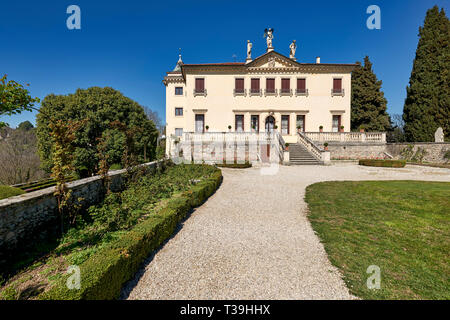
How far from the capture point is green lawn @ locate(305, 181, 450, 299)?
309 cm

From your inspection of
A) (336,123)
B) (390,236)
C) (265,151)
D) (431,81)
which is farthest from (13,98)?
(431,81)

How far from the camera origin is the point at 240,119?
23.5 m

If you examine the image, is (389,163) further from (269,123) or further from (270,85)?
(270,85)

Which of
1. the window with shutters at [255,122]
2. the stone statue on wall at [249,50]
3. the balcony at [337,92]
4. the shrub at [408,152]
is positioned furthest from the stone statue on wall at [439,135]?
the stone statue on wall at [249,50]

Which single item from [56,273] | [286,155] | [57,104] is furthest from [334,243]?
[57,104]

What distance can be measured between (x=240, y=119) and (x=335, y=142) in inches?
415

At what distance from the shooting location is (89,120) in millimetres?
17172

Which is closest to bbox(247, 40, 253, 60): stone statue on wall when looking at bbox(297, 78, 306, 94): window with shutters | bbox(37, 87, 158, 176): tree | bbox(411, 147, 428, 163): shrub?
bbox(297, 78, 306, 94): window with shutters

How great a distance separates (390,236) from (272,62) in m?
22.4

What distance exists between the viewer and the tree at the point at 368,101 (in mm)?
27375

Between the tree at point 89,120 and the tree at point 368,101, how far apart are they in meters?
28.8

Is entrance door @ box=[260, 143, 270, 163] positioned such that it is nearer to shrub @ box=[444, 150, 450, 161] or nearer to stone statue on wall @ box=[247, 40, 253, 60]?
stone statue on wall @ box=[247, 40, 253, 60]

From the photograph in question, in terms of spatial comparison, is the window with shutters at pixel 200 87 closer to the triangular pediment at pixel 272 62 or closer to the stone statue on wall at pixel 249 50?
the triangular pediment at pixel 272 62
